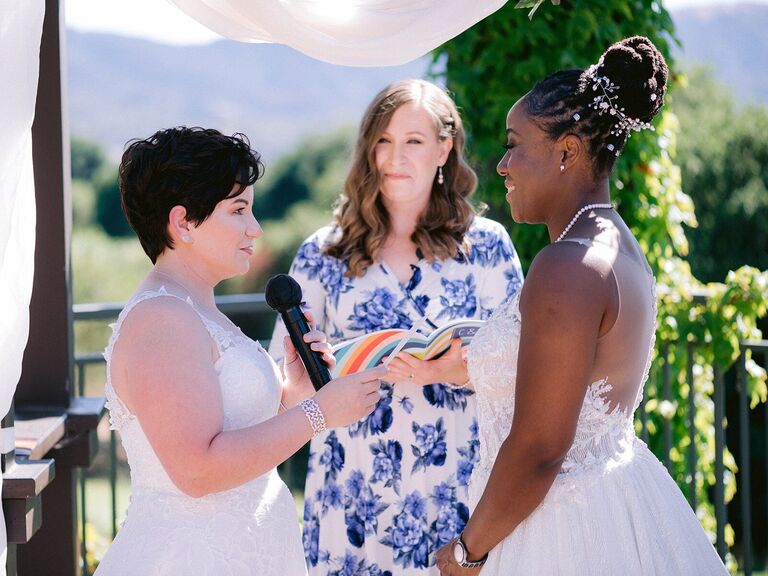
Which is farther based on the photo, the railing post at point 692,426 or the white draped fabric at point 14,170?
the railing post at point 692,426

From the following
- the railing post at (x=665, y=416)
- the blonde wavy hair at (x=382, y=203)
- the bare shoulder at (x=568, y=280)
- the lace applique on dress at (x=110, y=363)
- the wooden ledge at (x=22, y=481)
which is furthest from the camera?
the railing post at (x=665, y=416)

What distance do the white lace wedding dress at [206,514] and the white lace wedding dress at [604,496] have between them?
1.63 feet

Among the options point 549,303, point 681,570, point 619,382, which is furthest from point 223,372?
point 681,570

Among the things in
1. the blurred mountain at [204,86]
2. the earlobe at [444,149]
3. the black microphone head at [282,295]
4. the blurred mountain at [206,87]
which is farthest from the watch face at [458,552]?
the blurred mountain at [204,86]

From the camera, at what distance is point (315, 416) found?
2070 mm

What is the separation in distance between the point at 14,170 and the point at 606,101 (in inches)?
50.1

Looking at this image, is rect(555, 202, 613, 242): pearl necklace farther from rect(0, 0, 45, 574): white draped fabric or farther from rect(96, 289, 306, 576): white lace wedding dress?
rect(0, 0, 45, 574): white draped fabric

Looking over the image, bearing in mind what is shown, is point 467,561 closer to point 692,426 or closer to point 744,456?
point 744,456

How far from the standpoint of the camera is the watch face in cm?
216

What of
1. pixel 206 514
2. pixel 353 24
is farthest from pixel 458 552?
pixel 353 24

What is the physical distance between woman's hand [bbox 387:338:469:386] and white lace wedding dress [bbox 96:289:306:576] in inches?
34.2

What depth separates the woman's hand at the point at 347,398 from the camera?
6.86 ft

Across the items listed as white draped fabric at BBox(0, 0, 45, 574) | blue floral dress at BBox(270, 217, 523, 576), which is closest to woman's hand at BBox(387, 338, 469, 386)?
blue floral dress at BBox(270, 217, 523, 576)

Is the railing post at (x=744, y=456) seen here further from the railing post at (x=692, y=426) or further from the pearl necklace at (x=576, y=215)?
the pearl necklace at (x=576, y=215)
